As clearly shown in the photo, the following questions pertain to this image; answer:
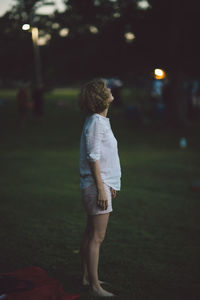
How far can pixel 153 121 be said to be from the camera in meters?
27.1

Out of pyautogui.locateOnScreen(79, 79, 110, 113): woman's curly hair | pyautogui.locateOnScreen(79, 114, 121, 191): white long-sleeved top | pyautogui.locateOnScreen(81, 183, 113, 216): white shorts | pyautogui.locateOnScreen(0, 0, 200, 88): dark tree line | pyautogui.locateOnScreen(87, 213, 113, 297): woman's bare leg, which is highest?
pyautogui.locateOnScreen(0, 0, 200, 88): dark tree line

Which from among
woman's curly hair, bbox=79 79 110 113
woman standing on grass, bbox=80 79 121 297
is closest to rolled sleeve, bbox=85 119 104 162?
woman standing on grass, bbox=80 79 121 297

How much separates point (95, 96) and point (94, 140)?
0.39m

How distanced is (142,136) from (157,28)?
6.03 metres

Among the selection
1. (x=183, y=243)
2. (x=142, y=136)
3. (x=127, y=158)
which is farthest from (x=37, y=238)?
(x=142, y=136)

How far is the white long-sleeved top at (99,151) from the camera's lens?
4027 millimetres

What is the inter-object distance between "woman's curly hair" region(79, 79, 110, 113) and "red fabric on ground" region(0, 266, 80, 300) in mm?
1622

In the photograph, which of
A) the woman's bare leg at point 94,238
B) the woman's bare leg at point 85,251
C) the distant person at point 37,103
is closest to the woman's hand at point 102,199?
the woman's bare leg at point 94,238

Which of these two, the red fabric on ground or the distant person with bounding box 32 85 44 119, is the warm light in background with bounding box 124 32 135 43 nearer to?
the distant person with bounding box 32 85 44 119

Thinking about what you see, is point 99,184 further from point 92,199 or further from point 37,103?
point 37,103

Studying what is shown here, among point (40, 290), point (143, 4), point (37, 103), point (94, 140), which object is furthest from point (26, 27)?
point (37, 103)

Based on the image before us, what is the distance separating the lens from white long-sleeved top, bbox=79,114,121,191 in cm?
403

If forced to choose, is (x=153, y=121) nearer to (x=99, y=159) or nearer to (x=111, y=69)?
(x=111, y=69)

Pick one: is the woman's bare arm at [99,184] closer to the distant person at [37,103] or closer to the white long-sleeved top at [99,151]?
the white long-sleeved top at [99,151]
